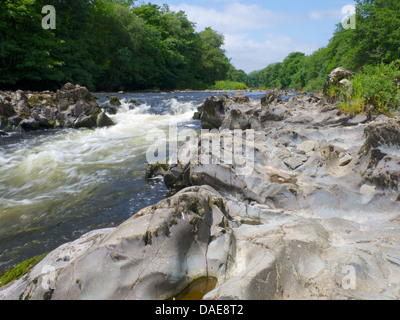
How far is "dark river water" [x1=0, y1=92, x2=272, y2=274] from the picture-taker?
359cm

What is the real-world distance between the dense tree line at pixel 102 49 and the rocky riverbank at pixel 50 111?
736cm

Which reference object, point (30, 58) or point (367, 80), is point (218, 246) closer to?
point (367, 80)

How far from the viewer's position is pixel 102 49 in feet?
88.8

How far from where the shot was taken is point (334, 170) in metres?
3.90

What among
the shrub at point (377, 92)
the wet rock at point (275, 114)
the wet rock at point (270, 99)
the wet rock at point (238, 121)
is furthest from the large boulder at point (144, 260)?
→ the wet rock at point (270, 99)

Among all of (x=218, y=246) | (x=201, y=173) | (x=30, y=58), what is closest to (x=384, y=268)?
(x=218, y=246)

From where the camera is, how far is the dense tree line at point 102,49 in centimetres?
1650

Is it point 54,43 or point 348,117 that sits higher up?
point 54,43

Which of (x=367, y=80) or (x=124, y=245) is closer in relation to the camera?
(x=124, y=245)

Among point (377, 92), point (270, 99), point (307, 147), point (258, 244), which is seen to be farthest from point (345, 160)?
point (270, 99)

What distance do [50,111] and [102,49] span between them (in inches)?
766

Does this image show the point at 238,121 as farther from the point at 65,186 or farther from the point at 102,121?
the point at 102,121

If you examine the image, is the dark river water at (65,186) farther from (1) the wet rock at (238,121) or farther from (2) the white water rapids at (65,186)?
(1) the wet rock at (238,121)
